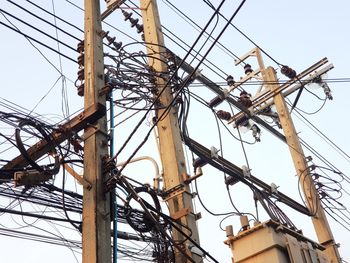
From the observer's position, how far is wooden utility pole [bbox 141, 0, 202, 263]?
6141mm

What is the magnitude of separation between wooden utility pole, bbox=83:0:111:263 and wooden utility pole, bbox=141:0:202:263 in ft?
4.00

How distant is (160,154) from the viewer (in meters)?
6.92

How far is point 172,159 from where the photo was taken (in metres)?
6.70

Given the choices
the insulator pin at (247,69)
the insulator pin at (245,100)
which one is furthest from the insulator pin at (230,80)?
the insulator pin at (247,69)

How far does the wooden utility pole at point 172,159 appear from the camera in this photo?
6141mm

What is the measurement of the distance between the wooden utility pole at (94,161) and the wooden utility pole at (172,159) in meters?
1.22

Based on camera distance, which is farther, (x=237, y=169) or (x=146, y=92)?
(x=237, y=169)

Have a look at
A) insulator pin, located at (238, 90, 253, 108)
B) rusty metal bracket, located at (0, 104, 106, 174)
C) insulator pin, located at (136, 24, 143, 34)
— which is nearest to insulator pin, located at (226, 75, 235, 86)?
insulator pin, located at (238, 90, 253, 108)

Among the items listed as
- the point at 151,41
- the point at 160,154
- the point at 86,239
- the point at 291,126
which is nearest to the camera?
the point at 86,239

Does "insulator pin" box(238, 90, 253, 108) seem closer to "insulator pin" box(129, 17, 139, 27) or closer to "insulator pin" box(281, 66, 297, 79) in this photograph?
"insulator pin" box(281, 66, 297, 79)

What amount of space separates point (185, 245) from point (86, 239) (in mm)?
1466

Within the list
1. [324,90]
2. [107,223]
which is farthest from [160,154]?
[324,90]

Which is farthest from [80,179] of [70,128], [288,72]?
[288,72]

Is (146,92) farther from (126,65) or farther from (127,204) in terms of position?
(127,204)
